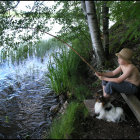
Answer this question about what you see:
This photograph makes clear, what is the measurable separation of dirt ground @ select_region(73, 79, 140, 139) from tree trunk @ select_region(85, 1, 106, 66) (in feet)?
7.52

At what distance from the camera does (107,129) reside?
7.10 ft

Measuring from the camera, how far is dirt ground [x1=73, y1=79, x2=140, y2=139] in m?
2.02

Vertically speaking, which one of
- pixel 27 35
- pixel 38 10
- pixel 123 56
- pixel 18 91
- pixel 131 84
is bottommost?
pixel 18 91

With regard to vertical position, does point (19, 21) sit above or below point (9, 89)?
above

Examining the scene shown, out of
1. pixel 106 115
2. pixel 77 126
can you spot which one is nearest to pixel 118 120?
A: pixel 106 115

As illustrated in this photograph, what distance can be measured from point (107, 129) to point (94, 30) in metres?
2.86

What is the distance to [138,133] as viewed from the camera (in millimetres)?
2143

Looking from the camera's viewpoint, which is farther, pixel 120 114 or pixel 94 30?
pixel 94 30

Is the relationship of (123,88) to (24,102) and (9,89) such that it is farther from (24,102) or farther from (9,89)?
(9,89)

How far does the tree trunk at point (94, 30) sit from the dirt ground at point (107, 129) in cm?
229

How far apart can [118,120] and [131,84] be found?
0.71 m

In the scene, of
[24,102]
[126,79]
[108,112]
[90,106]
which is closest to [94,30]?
[126,79]

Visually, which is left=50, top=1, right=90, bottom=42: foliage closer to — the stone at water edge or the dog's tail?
the stone at water edge

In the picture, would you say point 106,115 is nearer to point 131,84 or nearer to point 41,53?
point 131,84
